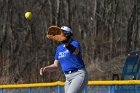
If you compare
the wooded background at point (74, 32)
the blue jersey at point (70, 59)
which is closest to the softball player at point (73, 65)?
the blue jersey at point (70, 59)

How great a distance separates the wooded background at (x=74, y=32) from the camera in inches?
1268

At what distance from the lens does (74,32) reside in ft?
109

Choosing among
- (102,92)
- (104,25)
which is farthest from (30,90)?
(104,25)

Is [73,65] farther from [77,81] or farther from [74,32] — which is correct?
[74,32]

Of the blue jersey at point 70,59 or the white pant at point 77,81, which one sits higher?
the blue jersey at point 70,59

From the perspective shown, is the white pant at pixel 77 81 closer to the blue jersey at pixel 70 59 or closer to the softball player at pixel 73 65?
the softball player at pixel 73 65

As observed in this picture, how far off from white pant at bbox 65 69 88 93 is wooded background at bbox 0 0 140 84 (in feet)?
76.9

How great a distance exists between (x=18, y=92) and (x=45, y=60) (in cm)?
1917

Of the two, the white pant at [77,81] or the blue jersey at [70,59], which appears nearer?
the white pant at [77,81]

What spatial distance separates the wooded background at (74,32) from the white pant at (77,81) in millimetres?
23433

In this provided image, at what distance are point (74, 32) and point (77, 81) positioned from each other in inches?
1008

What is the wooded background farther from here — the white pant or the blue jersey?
the white pant

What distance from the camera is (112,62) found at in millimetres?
33406

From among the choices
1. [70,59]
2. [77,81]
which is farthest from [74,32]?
[77,81]
